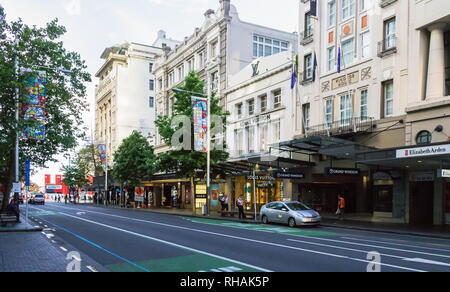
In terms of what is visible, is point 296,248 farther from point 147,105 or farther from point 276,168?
point 147,105

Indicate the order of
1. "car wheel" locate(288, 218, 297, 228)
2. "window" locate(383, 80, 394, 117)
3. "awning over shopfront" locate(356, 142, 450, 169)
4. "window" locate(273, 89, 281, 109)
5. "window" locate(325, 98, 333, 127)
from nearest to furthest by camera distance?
"awning over shopfront" locate(356, 142, 450, 169), "car wheel" locate(288, 218, 297, 228), "window" locate(383, 80, 394, 117), "window" locate(325, 98, 333, 127), "window" locate(273, 89, 281, 109)

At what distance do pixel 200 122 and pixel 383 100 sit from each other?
1259 cm

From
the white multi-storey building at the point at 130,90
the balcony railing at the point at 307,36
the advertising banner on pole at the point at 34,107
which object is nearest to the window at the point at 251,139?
the balcony railing at the point at 307,36

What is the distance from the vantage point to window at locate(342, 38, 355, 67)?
2930 cm

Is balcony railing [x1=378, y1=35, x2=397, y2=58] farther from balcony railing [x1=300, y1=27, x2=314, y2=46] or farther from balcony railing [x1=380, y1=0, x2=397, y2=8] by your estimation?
balcony railing [x1=300, y1=27, x2=314, y2=46]

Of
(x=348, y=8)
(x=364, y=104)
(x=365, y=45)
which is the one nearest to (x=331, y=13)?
(x=348, y=8)

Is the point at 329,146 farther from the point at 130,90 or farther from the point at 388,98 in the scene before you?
the point at 130,90

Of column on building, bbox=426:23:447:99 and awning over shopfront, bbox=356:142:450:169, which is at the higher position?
column on building, bbox=426:23:447:99

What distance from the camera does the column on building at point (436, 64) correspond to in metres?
23.4

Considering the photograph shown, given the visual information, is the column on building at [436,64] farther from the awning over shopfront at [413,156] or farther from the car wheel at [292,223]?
the car wheel at [292,223]

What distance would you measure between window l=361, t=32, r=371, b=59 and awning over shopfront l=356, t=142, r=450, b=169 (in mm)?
7694

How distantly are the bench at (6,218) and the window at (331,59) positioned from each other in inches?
873

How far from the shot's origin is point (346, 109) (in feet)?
95.6

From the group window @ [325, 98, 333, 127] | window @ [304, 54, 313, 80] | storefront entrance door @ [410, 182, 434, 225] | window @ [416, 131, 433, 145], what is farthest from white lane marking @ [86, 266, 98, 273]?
window @ [304, 54, 313, 80]
